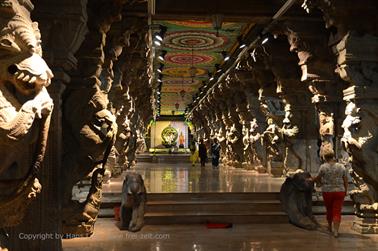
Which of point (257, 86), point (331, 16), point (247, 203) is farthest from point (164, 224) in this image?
point (257, 86)

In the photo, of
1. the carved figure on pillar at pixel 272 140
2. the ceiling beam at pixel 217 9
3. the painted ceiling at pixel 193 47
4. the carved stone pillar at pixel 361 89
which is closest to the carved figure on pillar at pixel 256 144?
the carved figure on pillar at pixel 272 140

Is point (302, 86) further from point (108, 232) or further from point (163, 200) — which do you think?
point (108, 232)

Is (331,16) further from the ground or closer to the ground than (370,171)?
further from the ground

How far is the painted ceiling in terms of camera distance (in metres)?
12.3

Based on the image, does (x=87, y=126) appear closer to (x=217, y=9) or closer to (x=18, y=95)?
(x=18, y=95)

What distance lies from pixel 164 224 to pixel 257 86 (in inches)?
343

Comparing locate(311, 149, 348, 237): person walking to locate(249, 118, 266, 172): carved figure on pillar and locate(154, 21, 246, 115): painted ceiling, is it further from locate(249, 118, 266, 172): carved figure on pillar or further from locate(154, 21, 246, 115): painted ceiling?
locate(249, 118, 266, 172): carved figure on pillar

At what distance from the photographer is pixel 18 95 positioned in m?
2.90

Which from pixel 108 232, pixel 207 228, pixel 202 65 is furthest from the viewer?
pixel 202 65

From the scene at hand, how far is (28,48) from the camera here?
2.86 m

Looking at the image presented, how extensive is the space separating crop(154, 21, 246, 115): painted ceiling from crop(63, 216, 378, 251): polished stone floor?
14.7ft

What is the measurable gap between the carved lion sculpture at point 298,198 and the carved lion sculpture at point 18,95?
5674 millimetres

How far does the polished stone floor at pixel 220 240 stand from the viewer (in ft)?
20.0

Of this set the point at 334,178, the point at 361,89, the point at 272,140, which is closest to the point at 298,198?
the point at 334,178
